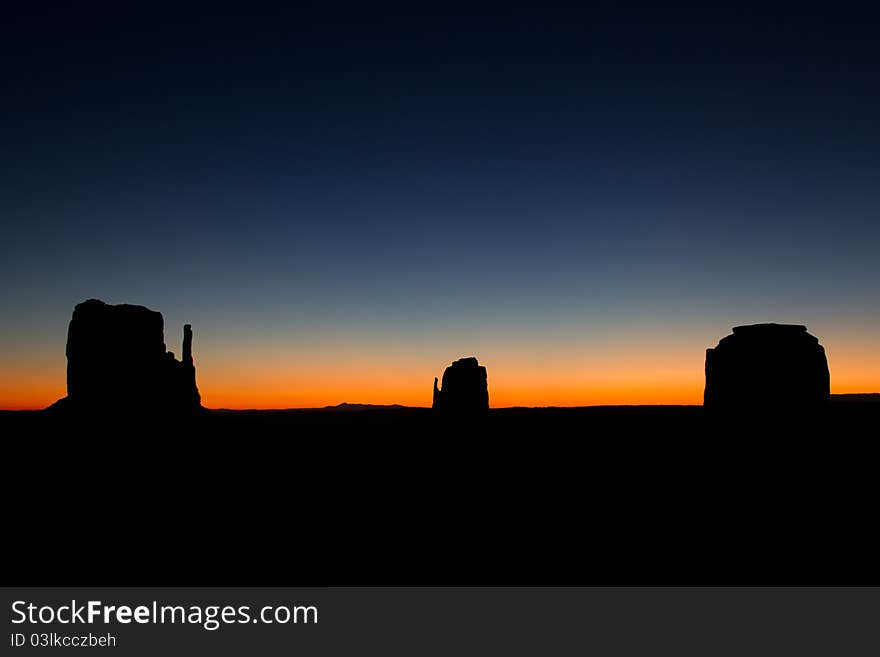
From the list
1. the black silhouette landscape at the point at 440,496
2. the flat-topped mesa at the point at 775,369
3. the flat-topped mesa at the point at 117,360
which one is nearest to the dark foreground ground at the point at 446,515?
the black silhouette landscape at the point at 440,496

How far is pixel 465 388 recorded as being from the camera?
162ft

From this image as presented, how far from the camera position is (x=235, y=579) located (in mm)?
11031

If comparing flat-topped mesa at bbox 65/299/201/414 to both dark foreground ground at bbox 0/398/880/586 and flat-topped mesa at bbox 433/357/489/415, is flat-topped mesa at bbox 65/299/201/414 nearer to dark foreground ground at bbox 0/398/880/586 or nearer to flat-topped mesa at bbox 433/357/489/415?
dark foreground ground at bbox 0/398/880/586

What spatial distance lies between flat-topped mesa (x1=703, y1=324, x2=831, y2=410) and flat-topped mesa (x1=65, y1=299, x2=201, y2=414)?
101 feet

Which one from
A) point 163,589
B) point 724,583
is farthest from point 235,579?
point 724,583

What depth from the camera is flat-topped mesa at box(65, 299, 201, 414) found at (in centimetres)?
3041

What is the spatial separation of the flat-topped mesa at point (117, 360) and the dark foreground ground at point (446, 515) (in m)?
1.42

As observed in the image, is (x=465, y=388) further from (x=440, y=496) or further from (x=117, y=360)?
(x=440, y=496)

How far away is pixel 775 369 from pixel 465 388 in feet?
96.6

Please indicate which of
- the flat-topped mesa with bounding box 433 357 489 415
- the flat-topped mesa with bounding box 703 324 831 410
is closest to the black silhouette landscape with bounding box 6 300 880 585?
Result: the flat-topped mesa with bounding box 703 324 831 410

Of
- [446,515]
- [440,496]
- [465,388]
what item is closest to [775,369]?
[440,496]

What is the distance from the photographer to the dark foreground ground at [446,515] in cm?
1161

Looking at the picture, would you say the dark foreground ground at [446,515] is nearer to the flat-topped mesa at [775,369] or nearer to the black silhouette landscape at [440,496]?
the black silhouette landscape at [440,496]

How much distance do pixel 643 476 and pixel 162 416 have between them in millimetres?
27261
